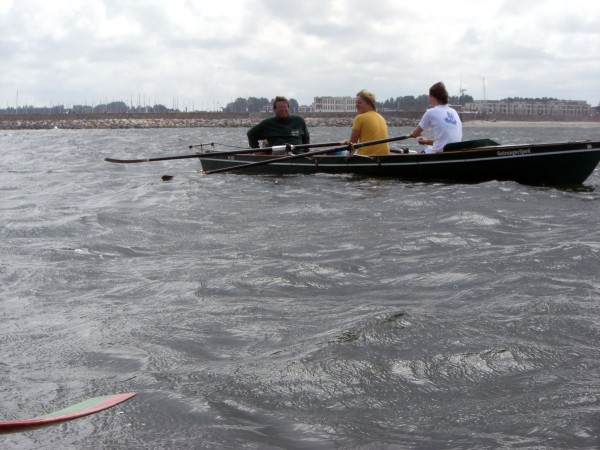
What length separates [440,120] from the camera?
12.3m

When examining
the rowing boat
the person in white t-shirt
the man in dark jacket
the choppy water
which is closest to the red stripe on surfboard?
the choppy water

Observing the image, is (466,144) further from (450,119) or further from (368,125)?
(368,125)

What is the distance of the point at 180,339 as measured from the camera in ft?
14.9

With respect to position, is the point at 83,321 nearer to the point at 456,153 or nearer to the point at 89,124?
the point at 456,153

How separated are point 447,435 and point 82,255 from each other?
4812 mm

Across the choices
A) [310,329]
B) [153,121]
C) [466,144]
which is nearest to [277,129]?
[466,144]

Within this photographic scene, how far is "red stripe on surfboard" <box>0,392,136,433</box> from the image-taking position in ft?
10.5

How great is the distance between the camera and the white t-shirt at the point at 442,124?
12.3 m

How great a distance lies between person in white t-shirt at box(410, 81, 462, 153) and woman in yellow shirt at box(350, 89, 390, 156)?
95cm

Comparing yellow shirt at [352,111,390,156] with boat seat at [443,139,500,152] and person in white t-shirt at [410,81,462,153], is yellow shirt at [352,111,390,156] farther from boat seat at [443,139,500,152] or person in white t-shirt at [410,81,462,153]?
boat seat at [443,139,500,152]

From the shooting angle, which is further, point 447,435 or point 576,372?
point 576,372

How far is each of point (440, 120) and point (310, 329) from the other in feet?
27.1

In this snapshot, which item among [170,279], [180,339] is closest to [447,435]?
[180,339]

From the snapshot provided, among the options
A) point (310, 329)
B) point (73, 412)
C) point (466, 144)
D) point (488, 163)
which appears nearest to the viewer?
point (73, 412)
